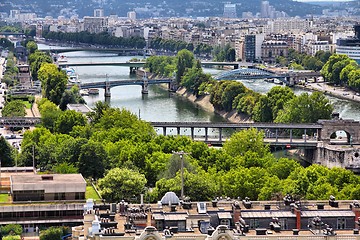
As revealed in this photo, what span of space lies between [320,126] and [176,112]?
20427 mm

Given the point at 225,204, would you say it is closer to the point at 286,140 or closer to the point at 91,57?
the point at 286,140

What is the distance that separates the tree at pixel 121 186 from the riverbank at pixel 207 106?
33358mm

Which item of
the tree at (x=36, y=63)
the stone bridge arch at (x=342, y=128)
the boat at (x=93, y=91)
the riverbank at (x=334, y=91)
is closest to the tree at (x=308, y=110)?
the stone bridge arch at (x=342, y=128)

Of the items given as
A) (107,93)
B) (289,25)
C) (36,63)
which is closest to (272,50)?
(36,63)

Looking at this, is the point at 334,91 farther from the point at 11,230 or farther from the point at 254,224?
the point at 254,224

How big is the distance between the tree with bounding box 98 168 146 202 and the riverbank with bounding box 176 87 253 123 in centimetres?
3336

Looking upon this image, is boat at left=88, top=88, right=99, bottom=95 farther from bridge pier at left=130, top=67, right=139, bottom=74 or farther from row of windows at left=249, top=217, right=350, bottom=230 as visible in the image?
row of windows at left=249, top=217, right=350, bottom=230

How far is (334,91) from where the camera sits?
88.4 metres

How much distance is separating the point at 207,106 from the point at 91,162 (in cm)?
3876

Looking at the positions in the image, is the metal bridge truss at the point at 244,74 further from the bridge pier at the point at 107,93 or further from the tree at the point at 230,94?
the tree at the point at 230,94

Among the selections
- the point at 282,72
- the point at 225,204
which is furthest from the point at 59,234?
the point at 282,72

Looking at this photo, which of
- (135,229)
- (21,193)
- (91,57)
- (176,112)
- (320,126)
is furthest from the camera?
A: (91,57)

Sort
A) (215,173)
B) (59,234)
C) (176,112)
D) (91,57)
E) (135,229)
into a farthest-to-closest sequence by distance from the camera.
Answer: (91,57)
(176,112)
(215,173)
(59,234)
(135,229)

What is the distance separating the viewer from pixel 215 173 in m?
38.8
